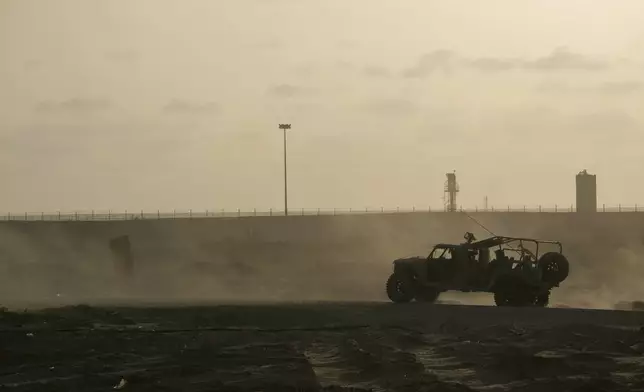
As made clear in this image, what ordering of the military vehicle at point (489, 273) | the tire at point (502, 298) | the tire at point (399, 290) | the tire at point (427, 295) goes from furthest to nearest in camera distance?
the tire at point (399, 290) < the tire at point (427, 295) < the tire at point (502, 298) < the military vehicle at point (489, 273)

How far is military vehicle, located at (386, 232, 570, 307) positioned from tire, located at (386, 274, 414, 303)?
0.03 meters

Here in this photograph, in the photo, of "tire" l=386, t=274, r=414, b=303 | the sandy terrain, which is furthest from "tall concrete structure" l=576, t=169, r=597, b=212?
"tire" l=386, t=274, r=414, b=303

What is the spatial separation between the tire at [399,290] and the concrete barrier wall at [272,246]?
30886 mm

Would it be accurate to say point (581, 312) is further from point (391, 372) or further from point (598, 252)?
point (598, 252)

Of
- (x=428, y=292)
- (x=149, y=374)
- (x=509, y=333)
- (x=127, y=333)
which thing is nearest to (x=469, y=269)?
(x=428, y=292)

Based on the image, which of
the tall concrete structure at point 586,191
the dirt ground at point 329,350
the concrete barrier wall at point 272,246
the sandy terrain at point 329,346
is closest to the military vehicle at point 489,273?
the sandy terrain at point 329,346

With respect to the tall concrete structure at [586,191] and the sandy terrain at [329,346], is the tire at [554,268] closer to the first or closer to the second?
the sandy terrain at [329,346]

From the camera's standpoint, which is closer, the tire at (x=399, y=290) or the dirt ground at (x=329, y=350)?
the dirt ground at (x=329, y=350)

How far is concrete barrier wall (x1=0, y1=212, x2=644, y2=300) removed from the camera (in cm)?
6500

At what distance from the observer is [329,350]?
65.8 ft

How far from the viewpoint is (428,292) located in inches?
1211

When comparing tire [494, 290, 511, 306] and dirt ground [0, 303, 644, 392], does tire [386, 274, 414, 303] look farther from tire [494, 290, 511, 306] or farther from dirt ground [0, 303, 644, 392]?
tire [494, 290, 511, 306]

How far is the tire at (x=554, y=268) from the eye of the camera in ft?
95.8

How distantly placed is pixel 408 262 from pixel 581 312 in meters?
6.16
